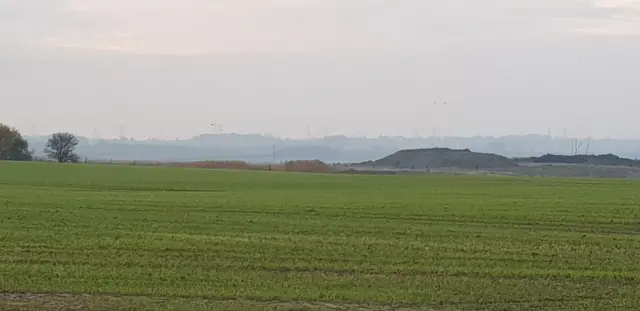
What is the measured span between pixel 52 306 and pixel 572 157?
131m

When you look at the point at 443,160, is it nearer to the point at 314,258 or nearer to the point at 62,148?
the point at 62,148

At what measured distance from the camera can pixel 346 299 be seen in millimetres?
13562

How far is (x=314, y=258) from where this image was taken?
17984 millimetres

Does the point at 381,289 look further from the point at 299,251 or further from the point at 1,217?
the point at 1,217

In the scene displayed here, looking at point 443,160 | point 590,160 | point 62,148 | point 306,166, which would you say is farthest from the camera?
point 443,160

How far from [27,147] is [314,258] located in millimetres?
104795

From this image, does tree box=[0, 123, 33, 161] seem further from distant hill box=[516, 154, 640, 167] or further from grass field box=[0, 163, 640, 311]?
grass field box=[0, 163, 640, 311]

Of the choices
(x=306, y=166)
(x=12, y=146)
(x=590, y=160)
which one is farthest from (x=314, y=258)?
(x=590, y=160)

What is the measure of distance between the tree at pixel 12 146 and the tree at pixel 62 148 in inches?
184

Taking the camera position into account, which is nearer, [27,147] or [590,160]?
[27,147]

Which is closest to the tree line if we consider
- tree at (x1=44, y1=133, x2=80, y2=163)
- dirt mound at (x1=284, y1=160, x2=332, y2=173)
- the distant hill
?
tree at (x1=44, y1=133, x2=80, y2=163)

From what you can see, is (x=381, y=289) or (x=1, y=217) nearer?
(x=381, y=289)

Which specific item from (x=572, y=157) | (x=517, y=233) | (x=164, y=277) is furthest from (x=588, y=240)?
(x=572, y=157)

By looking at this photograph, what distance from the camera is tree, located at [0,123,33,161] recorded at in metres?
112
